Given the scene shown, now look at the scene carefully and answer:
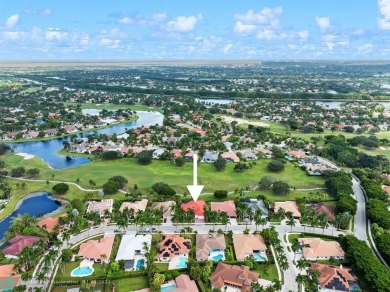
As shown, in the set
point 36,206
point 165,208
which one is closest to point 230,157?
point 165,208

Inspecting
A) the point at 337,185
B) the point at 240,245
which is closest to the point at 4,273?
the point at 240,245

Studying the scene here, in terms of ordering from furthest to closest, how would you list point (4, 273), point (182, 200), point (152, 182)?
point (152, 182) < point (182, 200) < point (4, 273)

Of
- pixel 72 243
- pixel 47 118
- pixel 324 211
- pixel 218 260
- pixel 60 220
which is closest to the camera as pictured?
pixel 218 260

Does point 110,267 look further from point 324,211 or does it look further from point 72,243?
point 324,211

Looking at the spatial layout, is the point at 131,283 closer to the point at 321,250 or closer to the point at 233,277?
the point at 233,277

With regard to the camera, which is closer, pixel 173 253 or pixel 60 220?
pixel 173 253

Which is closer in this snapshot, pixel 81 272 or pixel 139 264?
pixel 81 272

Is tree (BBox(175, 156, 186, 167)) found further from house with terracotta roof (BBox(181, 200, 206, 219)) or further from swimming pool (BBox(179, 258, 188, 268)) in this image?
swimming pool (BBox(179, 258, 188, 268))
